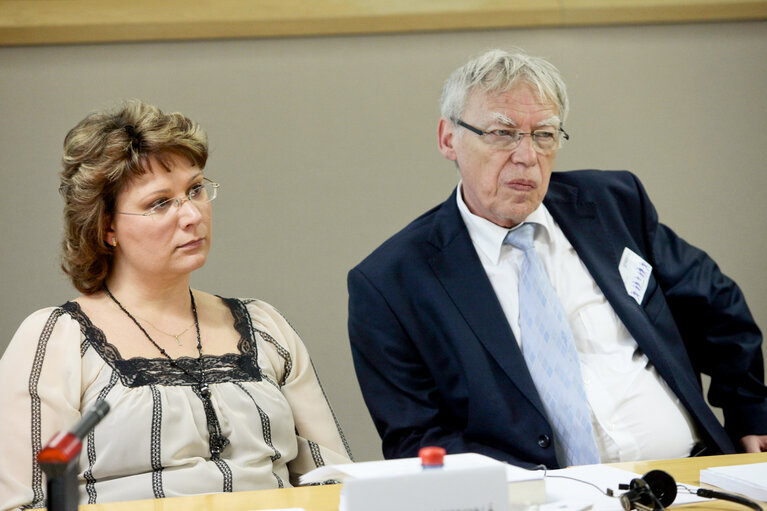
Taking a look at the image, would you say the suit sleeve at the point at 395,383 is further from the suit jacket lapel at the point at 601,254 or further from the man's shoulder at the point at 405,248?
the suit jacket lapel at the point at 601,254

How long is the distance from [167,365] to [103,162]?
0.53m

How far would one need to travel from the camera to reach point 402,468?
1.25 m

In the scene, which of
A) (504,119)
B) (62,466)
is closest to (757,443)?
(504,119)

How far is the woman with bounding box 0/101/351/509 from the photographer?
A: 1.93 metres

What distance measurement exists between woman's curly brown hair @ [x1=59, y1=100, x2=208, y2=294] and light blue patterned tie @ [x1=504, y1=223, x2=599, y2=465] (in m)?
0.95

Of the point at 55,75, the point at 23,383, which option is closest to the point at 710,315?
the point at 23,383

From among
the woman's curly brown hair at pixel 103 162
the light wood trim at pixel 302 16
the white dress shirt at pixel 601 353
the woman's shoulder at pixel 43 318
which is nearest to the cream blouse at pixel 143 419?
the woman's shoulder at pixel 43 318

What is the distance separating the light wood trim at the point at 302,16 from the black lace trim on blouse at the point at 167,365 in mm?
1454

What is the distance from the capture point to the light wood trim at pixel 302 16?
318 cm

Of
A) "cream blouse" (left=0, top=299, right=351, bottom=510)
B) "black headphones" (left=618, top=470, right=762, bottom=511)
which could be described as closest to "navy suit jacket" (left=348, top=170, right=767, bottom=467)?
"cream blouse" (left=0, top=299, right=351, bottom=510)

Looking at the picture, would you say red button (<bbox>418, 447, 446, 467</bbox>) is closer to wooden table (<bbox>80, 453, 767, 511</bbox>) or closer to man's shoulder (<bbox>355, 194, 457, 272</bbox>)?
wooden table (<bbox>80, 453, 767, 511</bbox>)

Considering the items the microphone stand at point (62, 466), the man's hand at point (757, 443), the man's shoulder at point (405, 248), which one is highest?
the man's shoulder at point (405, 248)

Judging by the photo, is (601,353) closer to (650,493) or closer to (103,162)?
(650,493)

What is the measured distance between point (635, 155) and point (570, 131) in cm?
29
